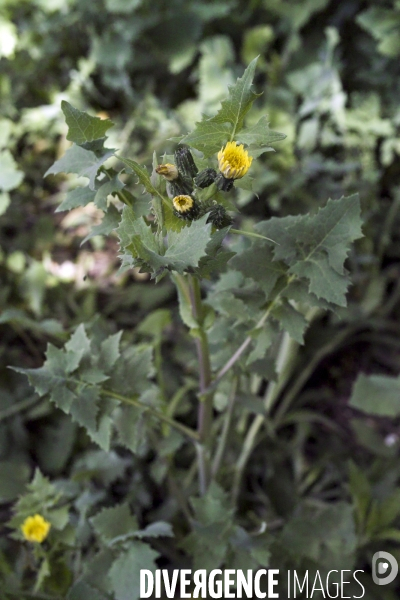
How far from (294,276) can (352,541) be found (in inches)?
29.6

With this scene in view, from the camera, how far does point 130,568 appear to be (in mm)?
1143

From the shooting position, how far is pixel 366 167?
2.06 metres

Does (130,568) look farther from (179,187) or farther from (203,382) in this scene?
(179,187)

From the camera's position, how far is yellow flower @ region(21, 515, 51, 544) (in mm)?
1114

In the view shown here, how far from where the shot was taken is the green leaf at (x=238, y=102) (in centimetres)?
78

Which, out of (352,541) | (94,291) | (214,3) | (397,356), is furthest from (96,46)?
(352,541)

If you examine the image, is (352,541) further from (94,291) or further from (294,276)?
(94,291)

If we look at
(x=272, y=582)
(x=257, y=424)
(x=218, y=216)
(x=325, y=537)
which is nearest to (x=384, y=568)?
(x=325, y=537)

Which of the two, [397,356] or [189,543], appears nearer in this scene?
[189,543]

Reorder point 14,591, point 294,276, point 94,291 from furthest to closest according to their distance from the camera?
point 94,291 < point 14,591 < point 294,276

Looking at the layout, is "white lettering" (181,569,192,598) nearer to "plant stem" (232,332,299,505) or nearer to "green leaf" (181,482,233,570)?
"green leaf" (181,482,233,570)

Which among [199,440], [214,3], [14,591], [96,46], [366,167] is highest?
[214,3]

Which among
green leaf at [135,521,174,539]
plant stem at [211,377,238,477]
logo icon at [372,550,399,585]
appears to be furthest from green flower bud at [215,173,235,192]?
logo icon at [372,550,399,585]

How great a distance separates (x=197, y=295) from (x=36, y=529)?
620 mm
